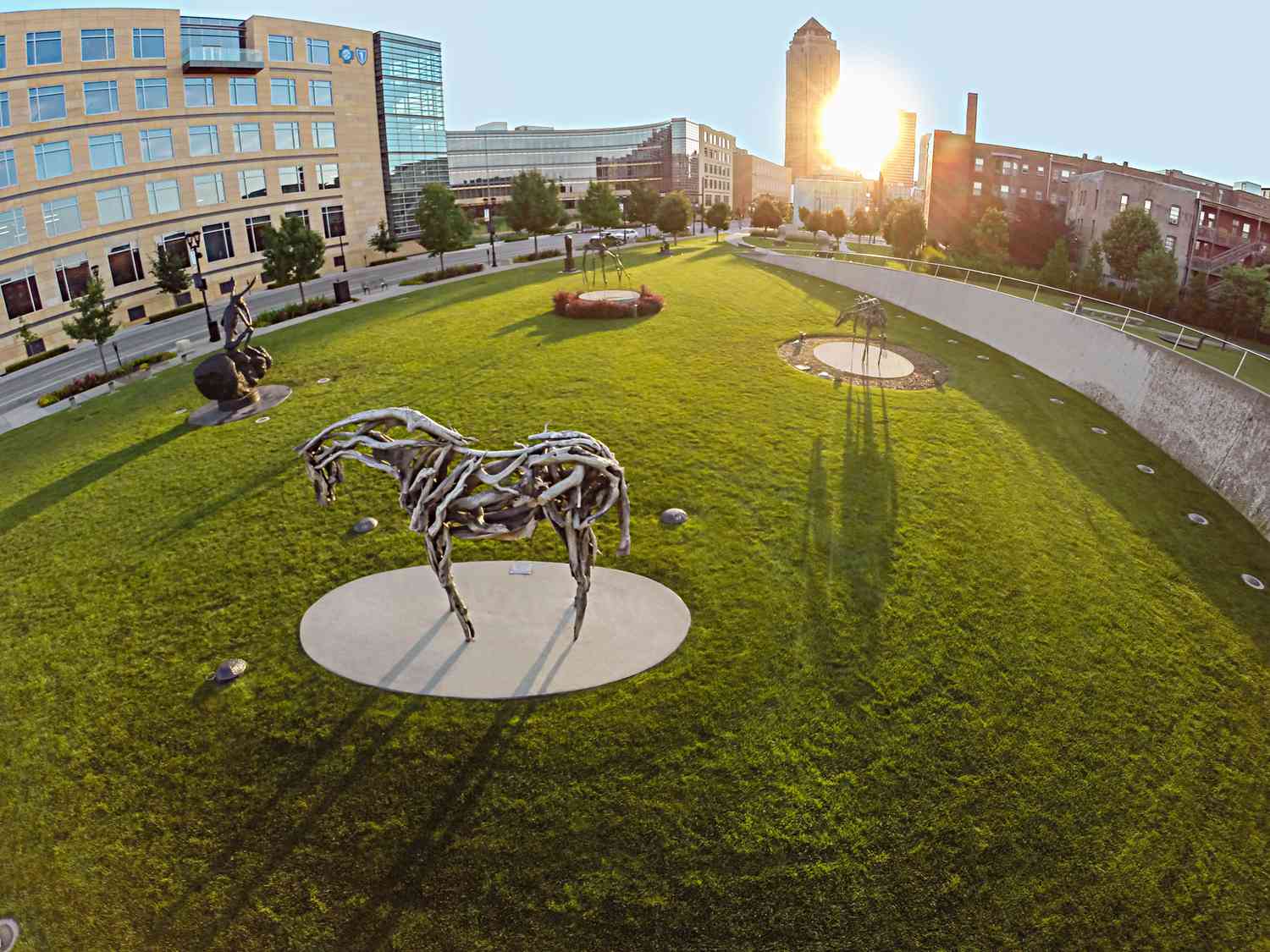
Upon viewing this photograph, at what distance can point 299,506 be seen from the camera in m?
18.2

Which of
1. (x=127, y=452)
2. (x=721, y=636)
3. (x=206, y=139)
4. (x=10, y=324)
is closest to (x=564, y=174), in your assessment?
(x=206, y=139)

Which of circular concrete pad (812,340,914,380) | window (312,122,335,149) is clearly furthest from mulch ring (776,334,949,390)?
window (312,122,335,149)

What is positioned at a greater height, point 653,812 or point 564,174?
point 564,174

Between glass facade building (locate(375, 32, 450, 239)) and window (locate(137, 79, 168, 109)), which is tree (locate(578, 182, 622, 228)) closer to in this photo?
glass facade building (locate(375, 32, 450, 239))

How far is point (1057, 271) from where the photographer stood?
4562 cm

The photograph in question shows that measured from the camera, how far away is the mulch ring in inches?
1118

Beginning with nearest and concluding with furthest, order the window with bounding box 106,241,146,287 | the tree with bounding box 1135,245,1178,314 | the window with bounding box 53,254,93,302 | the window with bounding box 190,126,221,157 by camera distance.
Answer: the tree with bounding box 1135,245,1178,314 < the window with bounding box 53,254,93,302 < the window with bounding box 106,241,146,287 < the window with bounding box 190,126,221,157

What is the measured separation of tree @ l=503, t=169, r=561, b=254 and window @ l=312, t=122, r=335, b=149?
17572 millimetres

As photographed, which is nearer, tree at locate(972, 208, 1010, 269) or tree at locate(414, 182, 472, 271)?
tree at locate(414, 182, 472, 271)

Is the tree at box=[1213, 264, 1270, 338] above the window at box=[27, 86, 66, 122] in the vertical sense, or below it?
below

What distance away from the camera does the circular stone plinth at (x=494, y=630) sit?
467 inches

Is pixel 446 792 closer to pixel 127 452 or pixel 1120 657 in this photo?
pixel 1120 657

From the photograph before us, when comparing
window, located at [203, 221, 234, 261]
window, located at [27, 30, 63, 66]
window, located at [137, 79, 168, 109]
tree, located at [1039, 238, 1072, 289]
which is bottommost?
tree, located at [1039, 238, 1072, 289]

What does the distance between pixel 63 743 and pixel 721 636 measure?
36.7 feet
